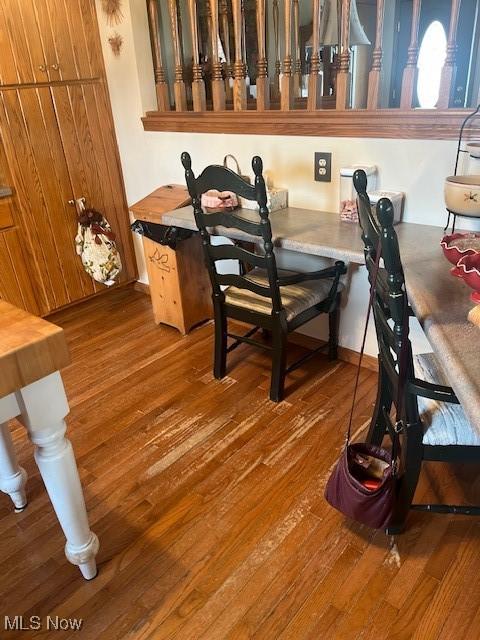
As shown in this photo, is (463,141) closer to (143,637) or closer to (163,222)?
(163,222)

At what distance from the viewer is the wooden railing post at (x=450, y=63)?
1.71 metres

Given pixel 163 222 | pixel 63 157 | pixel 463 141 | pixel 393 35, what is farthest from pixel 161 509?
pixel 393 35

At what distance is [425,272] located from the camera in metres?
1.53

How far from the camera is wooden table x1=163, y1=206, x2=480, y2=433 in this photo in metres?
1.04

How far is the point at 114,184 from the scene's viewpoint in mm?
3205

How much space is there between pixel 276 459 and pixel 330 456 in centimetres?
21

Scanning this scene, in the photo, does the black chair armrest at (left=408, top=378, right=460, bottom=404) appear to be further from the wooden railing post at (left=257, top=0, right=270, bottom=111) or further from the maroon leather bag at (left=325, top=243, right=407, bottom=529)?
the wooden railing post at (left=257, top=0, right=270, bottom=111)

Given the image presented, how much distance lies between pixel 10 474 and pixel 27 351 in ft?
2.87

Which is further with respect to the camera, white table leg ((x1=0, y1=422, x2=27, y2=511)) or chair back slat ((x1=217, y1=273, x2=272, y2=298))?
chair back slat ((x1=217, y1=273, x2=272, y2=298))

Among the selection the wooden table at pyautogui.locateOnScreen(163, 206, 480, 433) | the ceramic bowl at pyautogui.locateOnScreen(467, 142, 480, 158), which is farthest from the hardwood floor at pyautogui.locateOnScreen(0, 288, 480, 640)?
the ceramic bowl at pyautogui.locateOnScreen(467, 142, 480, 158)

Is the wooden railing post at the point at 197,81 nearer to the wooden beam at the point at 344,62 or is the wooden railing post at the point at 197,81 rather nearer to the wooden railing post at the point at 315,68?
the wooden railing post at the point at 315,68

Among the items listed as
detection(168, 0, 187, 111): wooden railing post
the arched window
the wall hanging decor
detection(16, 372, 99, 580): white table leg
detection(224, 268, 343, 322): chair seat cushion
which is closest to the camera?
detection(16, 372, 99, 580): white table leg

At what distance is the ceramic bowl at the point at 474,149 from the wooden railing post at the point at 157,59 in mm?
1753

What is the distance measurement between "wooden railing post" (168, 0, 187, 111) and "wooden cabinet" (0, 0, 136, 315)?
22.6 inches
